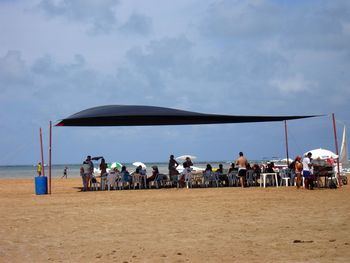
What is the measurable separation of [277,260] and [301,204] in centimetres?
502

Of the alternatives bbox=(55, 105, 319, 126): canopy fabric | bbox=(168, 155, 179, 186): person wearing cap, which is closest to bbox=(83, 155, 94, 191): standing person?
bbox=(55, 105, 319, 126): canopy fabric

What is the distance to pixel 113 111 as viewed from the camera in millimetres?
15117

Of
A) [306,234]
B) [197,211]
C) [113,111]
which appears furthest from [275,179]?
[306,234]

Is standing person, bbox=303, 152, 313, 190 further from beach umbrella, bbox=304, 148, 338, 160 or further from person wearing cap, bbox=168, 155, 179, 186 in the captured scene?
beach umbrella, bbox=304, 148, 338, 160

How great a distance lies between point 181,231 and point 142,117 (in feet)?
30.2

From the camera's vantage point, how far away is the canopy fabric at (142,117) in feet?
49.2

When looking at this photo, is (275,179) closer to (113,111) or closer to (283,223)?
(113,111)

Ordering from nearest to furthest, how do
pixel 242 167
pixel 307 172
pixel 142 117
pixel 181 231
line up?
pixel 181 231 → pixel 307 172 → pixel 242 167 → pixel 142 117

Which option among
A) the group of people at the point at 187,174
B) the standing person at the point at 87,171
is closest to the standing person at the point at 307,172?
the group of people at the point at 187,174

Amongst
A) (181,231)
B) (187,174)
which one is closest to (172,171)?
(187,174)

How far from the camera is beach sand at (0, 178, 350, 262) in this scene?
525 centimetres

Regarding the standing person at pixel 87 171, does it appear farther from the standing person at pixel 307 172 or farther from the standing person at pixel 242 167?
the standing person at pixel 307 172

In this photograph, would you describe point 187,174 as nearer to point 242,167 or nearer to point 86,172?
point 242,167

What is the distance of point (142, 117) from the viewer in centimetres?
1575
